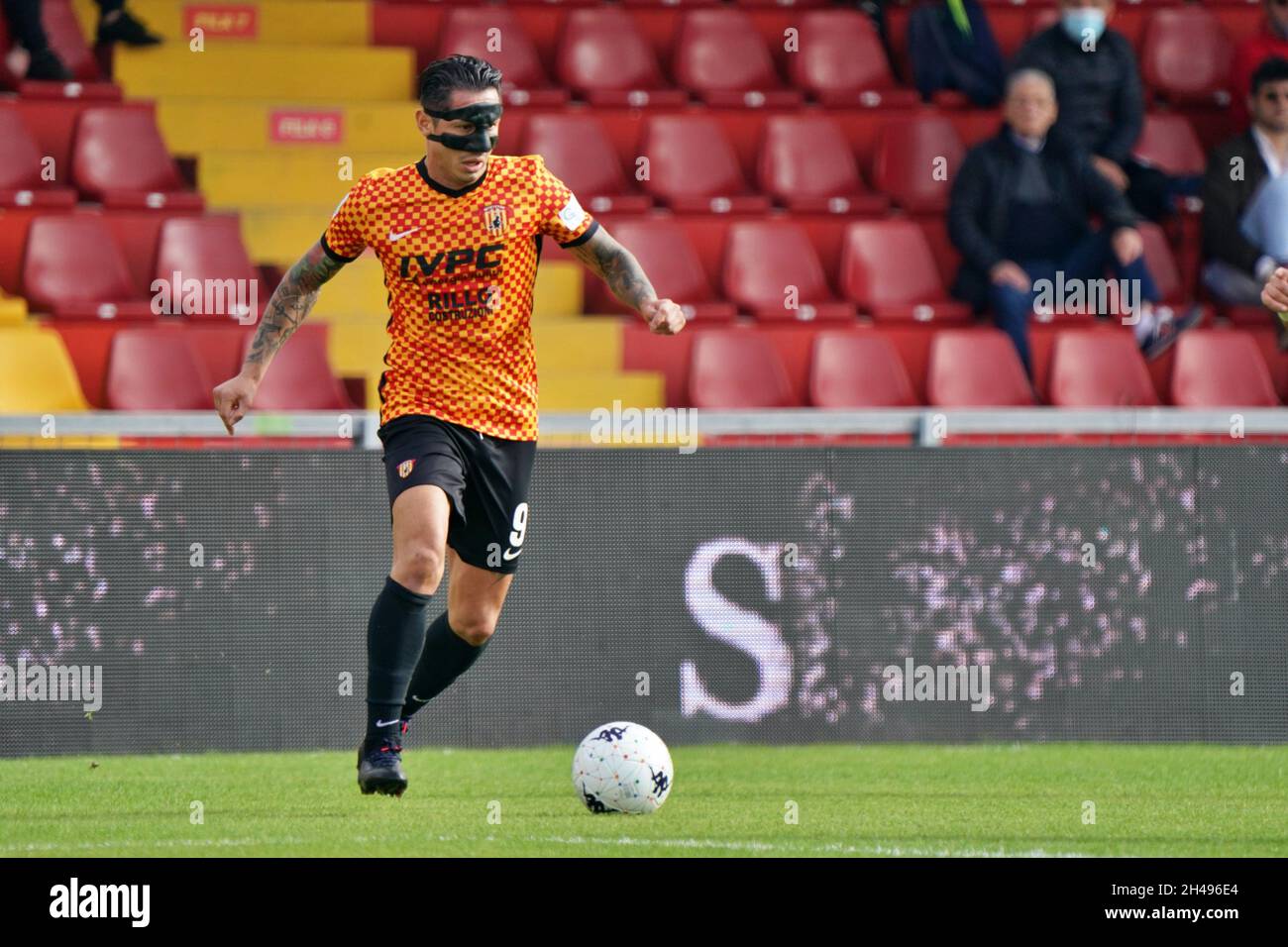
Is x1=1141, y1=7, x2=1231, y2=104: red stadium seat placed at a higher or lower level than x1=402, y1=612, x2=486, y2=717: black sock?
higher

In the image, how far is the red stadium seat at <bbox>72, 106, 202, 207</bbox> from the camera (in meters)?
13.8

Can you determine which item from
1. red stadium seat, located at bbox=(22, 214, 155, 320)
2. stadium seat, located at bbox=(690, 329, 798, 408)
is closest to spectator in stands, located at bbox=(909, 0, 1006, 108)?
stadium seat, located at bbox=(690, 329, 798, 408)

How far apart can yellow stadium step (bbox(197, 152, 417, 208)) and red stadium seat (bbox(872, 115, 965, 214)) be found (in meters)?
3.20

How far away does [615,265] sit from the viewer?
7.57 m

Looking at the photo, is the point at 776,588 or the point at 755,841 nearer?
the point at 755,841

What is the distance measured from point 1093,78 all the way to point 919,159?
1.26 meters

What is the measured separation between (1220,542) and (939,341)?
2.84 m

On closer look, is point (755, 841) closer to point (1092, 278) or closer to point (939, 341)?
point (939, 341)

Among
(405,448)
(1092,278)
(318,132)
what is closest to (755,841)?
(405,448)

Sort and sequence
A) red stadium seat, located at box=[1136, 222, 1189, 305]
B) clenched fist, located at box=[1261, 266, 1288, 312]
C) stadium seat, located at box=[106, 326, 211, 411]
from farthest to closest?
red stadium seat, located at box=[1136, 222, 1189, 305], stadium seat, located at box=[106, 326, 211, 411], clenched fist, located at box=[1261, 266, 1288, 312]

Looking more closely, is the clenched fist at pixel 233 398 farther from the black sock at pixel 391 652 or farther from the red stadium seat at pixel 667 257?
the red stadium seat at pixel 667 257

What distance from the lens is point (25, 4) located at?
1373 centimetres

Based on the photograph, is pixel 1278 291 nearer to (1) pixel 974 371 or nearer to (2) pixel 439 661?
(2) pixel 439 661

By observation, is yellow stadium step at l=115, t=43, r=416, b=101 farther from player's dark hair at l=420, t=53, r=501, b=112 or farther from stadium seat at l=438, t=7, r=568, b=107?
player's dark hair at l=420, t=53, r=501, b=112
